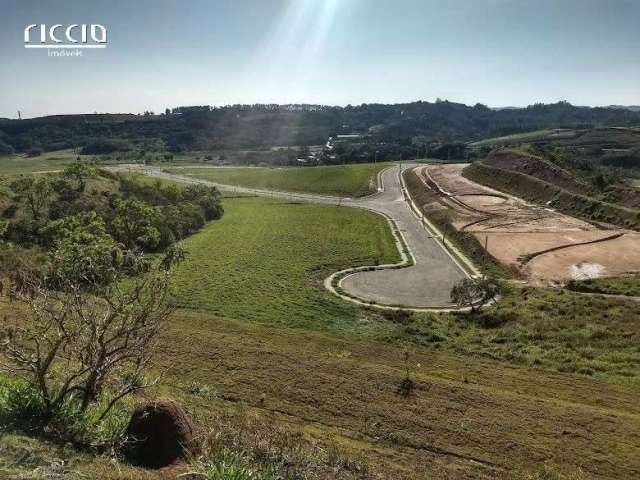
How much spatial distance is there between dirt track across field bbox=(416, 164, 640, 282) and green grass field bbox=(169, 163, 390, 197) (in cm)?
3265

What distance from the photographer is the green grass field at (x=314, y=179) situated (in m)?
120

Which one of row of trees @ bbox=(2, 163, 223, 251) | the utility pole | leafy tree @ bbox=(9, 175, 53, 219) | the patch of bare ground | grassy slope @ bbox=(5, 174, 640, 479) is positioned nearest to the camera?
the patch of bare ground

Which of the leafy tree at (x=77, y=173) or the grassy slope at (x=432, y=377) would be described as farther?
the leafy tree at (x=77, y=173)

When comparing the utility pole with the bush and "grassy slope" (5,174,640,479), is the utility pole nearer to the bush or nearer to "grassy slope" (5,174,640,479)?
"grassy slope" (5,174,640,479)

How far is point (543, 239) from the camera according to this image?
61.0 m

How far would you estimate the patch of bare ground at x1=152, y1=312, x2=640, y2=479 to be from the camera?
1723cm

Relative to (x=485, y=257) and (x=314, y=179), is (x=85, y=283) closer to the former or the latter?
(x=485, y=257)

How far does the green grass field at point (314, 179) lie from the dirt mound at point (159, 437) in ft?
334

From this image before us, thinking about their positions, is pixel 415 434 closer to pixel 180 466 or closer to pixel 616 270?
pixel 180 466

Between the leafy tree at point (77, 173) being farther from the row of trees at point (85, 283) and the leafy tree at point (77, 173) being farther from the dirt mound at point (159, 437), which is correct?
the dirt mound at point (159, 437)

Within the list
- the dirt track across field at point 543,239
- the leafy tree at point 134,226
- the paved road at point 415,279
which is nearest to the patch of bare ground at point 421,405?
the paved road at point 415,279

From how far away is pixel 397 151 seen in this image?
7766 inches

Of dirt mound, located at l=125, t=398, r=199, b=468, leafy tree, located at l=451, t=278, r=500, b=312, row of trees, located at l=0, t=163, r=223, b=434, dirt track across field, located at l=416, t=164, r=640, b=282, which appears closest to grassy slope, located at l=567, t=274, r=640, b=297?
dirt track across field, located at l=416, t=164, r=640, b=282

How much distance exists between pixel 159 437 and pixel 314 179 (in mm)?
120652
